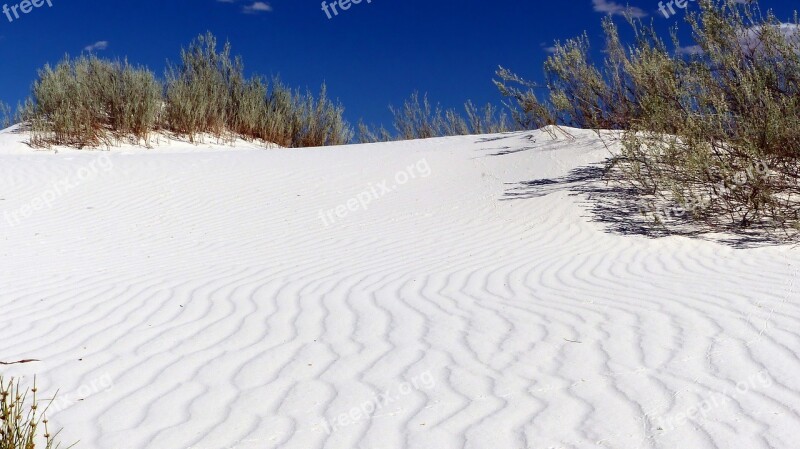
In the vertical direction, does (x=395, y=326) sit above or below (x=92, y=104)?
below

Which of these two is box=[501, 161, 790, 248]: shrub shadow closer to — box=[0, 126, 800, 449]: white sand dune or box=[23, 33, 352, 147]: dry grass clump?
box=[0, 126, 800, 449]: white sand dune

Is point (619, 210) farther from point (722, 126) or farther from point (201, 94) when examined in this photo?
point (201, 94)

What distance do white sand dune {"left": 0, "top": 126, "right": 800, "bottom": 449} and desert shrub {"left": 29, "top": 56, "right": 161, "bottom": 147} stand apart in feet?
18.6

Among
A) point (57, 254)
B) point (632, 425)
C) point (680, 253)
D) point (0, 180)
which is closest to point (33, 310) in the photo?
point (57, 254)

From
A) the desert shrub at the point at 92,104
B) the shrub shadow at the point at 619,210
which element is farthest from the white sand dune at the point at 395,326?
the desert shrub at the point at 92,104

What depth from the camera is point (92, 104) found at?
1563 centimetres

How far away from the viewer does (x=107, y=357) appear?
12.5 ft

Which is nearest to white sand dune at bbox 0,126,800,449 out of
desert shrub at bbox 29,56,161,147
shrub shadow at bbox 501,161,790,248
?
shrub shadow at bbox 501,161,790,248

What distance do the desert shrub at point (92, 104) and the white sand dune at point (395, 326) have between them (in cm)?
567

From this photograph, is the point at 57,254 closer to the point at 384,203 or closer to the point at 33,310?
the point at 33,310

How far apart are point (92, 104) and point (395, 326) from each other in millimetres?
13395

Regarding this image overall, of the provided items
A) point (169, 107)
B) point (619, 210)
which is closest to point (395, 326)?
point (619, 210)

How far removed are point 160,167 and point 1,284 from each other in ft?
20.2

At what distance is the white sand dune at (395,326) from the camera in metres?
2.88
